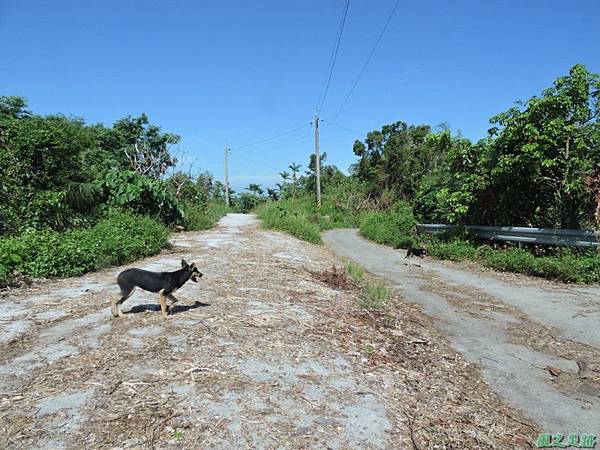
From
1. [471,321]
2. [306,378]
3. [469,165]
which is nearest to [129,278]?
[306,378]

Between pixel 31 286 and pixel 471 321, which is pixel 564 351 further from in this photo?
pixel 31 286

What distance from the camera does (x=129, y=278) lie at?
526cm

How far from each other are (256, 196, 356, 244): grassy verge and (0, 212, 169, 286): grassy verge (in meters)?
9.01

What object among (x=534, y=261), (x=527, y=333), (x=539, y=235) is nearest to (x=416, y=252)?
(x=539, y=235)

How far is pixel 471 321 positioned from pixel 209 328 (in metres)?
4.29

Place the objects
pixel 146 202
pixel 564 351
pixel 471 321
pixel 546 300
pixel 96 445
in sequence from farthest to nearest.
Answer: pixel 146 202 < pixel 546 300 < pixel 471 321 < pixel 564 351 < pixel 96 445

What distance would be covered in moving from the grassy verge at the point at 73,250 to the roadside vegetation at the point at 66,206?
16 mm

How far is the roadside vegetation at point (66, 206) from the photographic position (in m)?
7.99

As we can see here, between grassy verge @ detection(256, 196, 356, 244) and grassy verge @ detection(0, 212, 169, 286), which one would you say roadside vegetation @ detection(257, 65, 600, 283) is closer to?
grassy verge @ detection(256, 196, 356, 244)

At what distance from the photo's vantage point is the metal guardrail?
9.80 meters

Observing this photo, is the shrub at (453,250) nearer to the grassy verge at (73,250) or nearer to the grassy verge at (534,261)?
the grassy verge at (534,261)

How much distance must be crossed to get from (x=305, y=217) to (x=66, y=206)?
49.9 feet

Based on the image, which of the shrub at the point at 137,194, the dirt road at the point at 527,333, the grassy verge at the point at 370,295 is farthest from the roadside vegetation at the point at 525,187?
the shrub at the point at 137,194

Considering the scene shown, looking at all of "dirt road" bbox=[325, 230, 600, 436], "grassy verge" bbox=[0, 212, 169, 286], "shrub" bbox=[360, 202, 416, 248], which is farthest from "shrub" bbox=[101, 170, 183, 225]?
"shrub" bbox=[360, 202, 416, 248]
